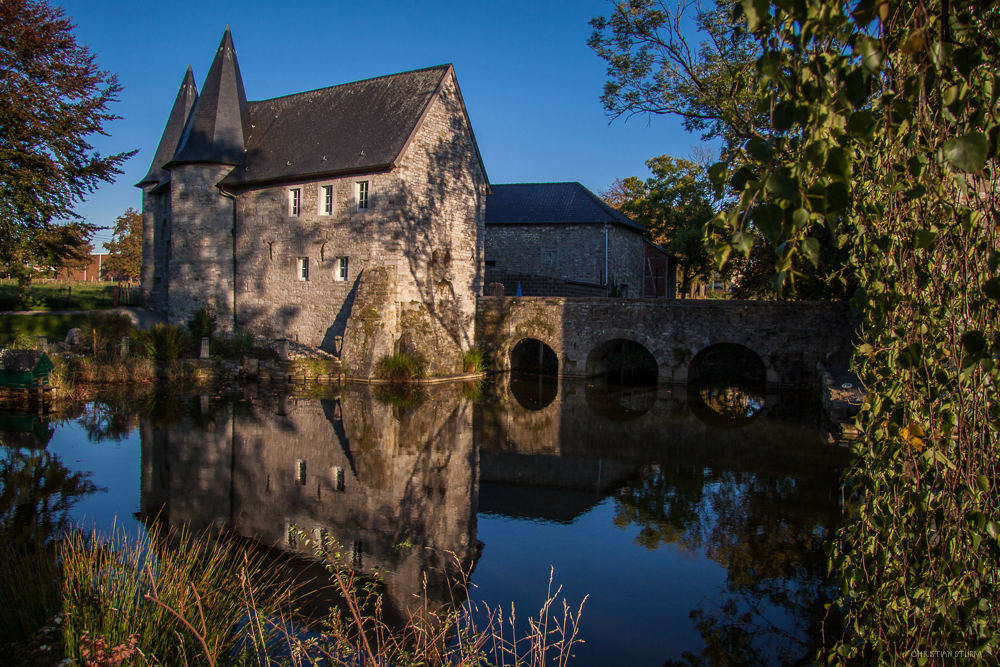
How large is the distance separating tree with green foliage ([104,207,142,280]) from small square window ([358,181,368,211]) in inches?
1532

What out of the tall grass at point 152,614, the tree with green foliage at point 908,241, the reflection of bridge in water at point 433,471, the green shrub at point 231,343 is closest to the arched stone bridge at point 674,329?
the reflection of bridge in water at point 433,471

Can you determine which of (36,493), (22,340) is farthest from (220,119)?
(36,493)

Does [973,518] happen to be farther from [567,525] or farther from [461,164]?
[461,164]

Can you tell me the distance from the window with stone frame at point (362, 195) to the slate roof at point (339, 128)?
1.56 feet

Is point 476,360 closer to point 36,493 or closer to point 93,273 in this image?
point 36,493

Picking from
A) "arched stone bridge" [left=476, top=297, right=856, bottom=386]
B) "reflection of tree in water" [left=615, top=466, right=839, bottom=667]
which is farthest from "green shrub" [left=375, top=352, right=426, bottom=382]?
"reflection of tree in water" [left=615, top=466, right=839, bottom=667]

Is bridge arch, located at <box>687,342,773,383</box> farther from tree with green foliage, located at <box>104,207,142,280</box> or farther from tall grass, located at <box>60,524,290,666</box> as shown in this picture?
tree with green foliage, located at <box>104,207,142,280</box>

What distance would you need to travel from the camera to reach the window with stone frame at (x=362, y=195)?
783 inches

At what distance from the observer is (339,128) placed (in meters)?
21.7

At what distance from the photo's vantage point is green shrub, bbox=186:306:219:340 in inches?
868

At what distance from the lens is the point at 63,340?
2086 cm

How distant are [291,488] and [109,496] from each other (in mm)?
2049

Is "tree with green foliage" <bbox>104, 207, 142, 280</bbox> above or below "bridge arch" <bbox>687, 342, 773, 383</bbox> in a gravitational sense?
above

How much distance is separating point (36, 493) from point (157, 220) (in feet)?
75.2
